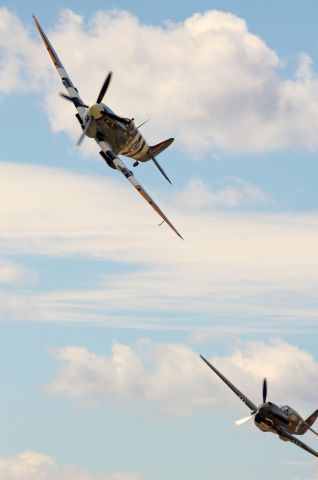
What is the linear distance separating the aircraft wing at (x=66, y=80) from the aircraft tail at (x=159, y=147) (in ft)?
29.7

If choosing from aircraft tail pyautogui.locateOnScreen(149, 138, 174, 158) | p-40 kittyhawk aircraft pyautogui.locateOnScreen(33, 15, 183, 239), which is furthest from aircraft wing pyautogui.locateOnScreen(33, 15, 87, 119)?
aircraft tail pyautogui.locateOnScreen(149, 138, 174, 158)

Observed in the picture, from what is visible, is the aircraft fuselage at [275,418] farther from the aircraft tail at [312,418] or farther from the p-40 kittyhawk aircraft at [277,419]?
the aircraft tail at [312,418]

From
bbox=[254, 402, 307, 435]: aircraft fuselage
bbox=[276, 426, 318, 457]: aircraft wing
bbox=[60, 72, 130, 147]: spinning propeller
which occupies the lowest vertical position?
bbox=[276, 426, 318, 457]: aircraft wing

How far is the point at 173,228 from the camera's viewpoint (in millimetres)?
72312

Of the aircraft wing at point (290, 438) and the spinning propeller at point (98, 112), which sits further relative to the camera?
the spinning propeller at point (98, 112)

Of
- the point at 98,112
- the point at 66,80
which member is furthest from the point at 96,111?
the point at 66,80

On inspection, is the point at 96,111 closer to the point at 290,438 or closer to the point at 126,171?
the point at 126,171

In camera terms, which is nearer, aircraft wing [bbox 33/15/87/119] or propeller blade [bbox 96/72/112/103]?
propeller blade [bbox 96/72/112/103]

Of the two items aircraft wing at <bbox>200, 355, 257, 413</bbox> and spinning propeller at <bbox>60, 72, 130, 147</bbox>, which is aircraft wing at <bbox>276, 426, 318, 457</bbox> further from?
spinning propeller at <bbox>60, 72, 130, 147</bbox>

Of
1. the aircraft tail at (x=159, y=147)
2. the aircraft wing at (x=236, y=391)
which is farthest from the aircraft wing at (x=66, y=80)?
the aircraft wing at (x=236, y=391)

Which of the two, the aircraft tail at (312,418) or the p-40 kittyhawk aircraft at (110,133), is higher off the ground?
the p-40 kittyhawk aircraft at (110,133)

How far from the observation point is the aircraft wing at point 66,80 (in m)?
81.9

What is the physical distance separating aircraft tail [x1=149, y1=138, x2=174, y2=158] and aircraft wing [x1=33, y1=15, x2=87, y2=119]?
29.7 feet

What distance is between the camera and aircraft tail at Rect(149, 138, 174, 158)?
8839cm
